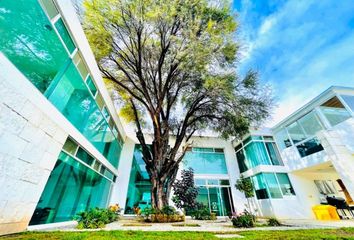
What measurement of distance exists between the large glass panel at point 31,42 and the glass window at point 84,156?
111 inches

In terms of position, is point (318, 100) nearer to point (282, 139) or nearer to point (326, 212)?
point (282, 139)

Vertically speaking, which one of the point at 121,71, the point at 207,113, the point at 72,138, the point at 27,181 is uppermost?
the point at 121,71

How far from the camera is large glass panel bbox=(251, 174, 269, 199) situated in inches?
445

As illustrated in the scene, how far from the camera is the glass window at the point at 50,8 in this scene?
12.1ft

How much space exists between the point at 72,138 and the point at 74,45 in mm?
2948

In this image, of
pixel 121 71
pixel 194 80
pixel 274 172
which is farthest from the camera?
pixel 274 172

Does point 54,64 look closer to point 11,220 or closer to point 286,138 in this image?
point 11,220

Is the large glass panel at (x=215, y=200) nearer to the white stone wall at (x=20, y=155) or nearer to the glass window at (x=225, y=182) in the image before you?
the glass window at (x=225, y=182)

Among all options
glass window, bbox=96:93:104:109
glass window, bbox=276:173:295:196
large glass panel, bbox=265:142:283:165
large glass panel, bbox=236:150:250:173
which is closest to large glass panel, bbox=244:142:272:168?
large glass panel, bbox=265:142:283:165

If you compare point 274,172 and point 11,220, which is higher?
point 274,172

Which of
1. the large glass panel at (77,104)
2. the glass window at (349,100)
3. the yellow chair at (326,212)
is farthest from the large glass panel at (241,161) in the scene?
the large glass panel at (77,104)

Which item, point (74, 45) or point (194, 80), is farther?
point (194, 80)

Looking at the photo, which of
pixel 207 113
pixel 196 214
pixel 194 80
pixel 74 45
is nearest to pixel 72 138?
pixel 74 45

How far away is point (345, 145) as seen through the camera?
809 centimetres
